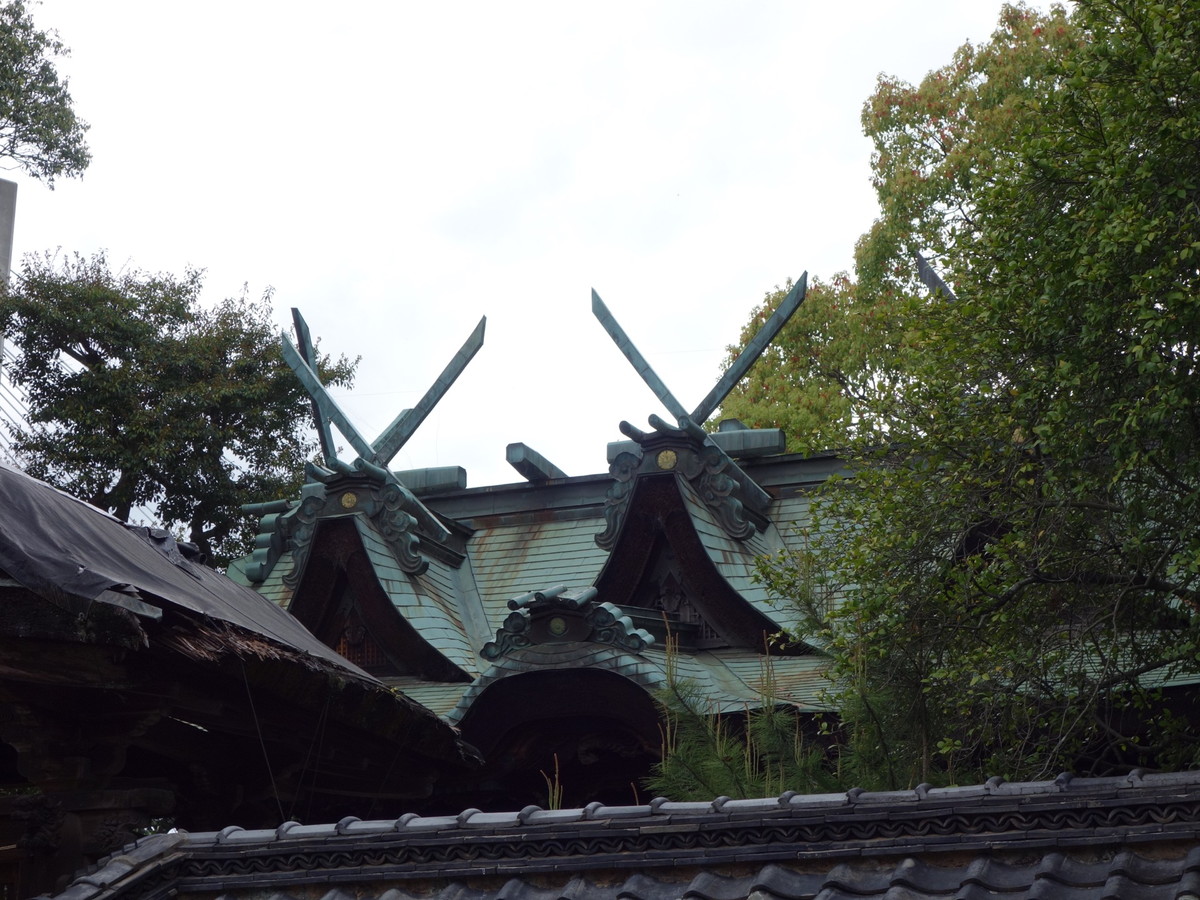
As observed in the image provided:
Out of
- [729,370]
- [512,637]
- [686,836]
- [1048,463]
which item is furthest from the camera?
[729,370]

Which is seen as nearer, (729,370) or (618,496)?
(618,496)

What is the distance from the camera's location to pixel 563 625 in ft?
33.6

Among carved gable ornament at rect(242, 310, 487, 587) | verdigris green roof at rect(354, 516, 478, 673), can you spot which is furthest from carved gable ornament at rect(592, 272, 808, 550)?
carved gable ornament at rect(242, 310, 487, 587)

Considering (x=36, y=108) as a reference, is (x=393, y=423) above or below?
below

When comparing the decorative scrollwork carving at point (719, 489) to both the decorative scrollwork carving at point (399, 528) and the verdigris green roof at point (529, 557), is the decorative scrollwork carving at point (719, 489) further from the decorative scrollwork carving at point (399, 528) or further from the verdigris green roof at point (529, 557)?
the decorative scrollwork carving at point (399, 528)

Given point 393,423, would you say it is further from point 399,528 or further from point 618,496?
point 618,496

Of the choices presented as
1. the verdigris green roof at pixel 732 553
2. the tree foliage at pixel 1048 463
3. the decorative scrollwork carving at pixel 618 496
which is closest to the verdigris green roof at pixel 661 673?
the verdigris green roof at pixel 732 553

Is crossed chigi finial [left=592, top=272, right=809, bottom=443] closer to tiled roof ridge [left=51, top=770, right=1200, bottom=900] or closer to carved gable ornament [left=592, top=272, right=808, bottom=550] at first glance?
carved gable ornament [left=592, top=272, right=808, bottom=550]

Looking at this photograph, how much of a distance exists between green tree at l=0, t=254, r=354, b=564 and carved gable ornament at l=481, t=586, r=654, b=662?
9940mm

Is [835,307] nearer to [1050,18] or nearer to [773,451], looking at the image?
[1050,18]

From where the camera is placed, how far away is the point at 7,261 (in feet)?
60.4

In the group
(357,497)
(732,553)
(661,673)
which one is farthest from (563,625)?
(357,497)

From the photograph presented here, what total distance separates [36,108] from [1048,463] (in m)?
17.8

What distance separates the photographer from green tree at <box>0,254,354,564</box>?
62.1 feet
